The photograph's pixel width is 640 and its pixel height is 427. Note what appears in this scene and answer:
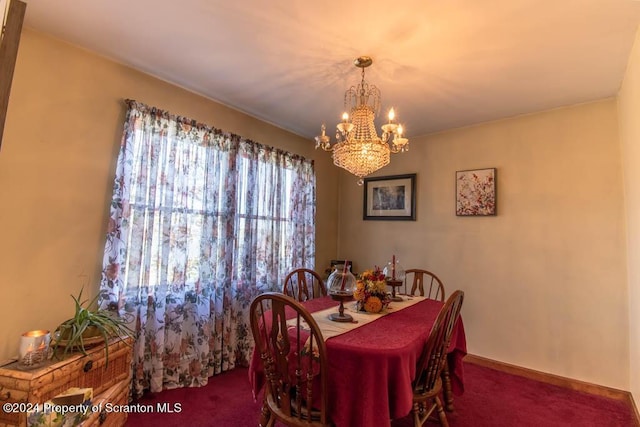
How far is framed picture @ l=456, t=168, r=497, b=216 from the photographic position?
125 inches

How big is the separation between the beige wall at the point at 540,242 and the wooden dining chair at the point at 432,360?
1684 mm

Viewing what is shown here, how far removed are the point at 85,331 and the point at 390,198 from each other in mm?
3199

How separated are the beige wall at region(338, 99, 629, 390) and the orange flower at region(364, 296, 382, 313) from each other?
1.71 metres

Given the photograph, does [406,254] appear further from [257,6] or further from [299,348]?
[257,6]

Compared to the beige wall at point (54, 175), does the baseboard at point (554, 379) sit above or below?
below

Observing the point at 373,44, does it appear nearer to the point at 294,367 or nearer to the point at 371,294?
the point at 371,294

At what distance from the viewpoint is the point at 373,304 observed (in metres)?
2.00

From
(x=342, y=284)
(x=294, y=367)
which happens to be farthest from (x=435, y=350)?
(x=294, y=367)

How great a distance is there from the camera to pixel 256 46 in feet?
6.71

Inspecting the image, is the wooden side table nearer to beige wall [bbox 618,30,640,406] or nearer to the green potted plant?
the green potted plant

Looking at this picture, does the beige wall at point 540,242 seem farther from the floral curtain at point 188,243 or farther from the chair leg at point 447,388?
the floral curtain at point 188,243

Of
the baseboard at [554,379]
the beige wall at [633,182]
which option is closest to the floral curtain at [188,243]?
the baseboard at [554,379]

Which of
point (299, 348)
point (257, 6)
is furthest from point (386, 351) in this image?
point (257, 6)

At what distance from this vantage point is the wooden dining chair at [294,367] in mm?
1392
